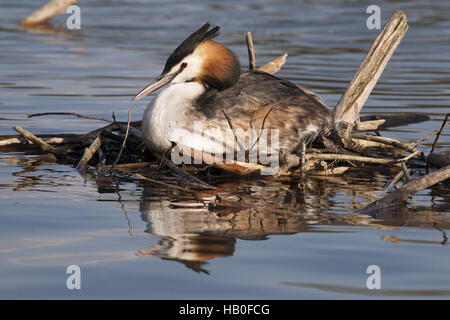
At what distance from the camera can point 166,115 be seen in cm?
652

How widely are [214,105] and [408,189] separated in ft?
5.98

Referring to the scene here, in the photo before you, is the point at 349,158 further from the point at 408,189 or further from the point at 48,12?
the point at 48,12

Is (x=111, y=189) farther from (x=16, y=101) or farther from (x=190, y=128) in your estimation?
(x=16, y=101)

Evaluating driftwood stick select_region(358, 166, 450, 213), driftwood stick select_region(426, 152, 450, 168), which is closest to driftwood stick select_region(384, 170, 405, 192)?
driftwood stick select_region(358, 166, 450, 213)

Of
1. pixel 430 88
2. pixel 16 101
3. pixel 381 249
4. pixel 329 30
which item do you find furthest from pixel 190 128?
pixel 329 30

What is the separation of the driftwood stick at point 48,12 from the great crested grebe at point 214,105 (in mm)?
10495

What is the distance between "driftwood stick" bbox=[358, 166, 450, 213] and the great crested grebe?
1173 millimetres

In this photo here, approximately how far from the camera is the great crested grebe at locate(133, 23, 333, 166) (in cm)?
647

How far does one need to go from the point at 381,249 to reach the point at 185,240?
3.76 ft

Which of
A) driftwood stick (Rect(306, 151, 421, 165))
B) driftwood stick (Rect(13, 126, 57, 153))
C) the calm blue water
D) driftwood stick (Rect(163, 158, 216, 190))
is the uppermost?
driftwood stick (Rect(13, 126, 57, 153))

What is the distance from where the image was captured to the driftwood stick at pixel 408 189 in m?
5.49

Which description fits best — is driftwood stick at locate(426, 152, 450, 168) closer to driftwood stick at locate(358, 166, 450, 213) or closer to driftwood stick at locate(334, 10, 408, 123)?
driftwood stick at locate(358, 166, 450, 213)

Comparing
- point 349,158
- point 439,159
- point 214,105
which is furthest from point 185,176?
point 439,159

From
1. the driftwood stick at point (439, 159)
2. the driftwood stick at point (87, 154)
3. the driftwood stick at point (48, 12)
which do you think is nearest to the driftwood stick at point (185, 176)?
the driftwood stick at point (87, 154)
